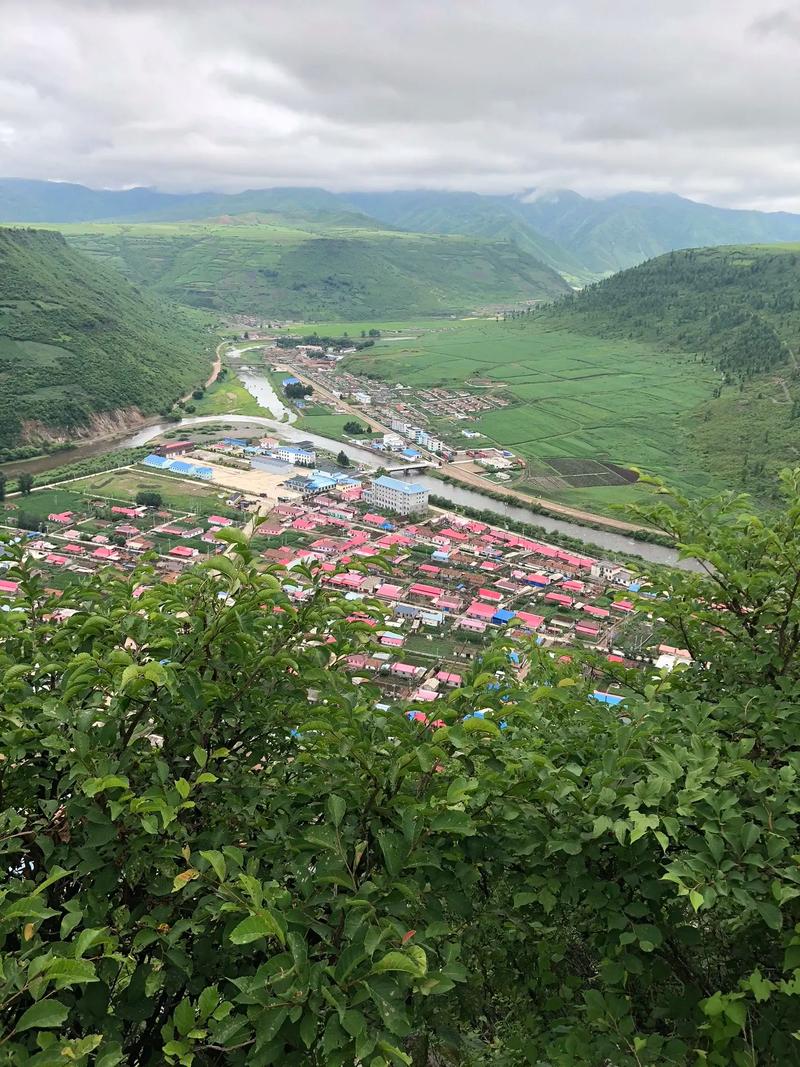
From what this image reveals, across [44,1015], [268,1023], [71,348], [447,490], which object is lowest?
[447,490]

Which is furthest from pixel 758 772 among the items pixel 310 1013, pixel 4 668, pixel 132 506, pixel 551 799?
pixel 132 506

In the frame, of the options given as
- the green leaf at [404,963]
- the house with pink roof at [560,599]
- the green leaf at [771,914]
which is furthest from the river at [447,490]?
the green leaf at [404,963]

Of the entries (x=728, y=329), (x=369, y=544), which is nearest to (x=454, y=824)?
(x=369, y=544)

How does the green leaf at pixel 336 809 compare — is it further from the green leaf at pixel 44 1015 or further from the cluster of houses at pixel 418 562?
the cluster of houses at pixel 418 562

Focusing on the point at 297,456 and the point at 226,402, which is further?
the point at 226,402

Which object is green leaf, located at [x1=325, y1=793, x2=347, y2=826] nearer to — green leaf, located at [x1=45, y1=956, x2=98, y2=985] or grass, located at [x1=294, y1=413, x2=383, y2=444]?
green leaf, located at [x1=45, y1=956, x2=98, y2=985]

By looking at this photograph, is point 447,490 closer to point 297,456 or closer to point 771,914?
point 297,456

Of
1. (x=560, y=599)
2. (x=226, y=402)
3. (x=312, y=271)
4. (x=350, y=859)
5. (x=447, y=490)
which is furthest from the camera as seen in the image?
(x=312, y=271)

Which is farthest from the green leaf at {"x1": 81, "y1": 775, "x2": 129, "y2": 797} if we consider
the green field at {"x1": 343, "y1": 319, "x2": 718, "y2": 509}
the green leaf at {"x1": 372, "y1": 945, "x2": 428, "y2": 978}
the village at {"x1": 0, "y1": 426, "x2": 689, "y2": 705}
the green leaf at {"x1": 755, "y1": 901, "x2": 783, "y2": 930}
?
the green field at {"x1": 343, "y1": 319, "x2": 718, "y2": 509}
